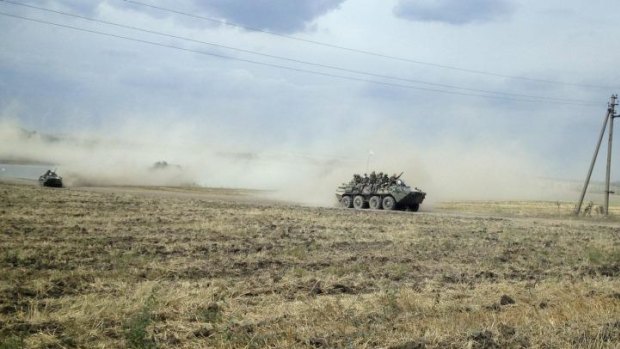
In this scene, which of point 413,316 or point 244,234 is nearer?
point 413,316

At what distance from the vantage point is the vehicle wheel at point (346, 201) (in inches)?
1668

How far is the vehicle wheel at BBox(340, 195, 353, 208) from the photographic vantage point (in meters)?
42.4

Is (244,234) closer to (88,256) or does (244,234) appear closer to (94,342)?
(88,256)

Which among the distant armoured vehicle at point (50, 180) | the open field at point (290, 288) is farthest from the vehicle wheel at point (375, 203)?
the distant armoured vehicle at point (50, 180)

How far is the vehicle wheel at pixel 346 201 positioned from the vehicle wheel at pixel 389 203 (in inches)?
130

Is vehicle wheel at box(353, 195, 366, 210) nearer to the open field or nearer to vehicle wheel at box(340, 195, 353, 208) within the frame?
vehicle wheel at box(340, 195, 353, 208)

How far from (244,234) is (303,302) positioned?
31.4ft

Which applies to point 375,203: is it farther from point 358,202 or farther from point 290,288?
point 290,288

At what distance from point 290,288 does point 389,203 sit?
100ft

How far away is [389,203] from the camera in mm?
39406

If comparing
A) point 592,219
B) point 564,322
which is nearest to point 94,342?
point 564,322

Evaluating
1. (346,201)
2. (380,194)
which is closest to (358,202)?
(346,201)

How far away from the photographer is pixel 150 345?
580 centimetres

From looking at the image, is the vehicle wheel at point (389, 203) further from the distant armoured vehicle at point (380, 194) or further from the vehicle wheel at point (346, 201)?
the vehicle wheel at point (346, 201)
